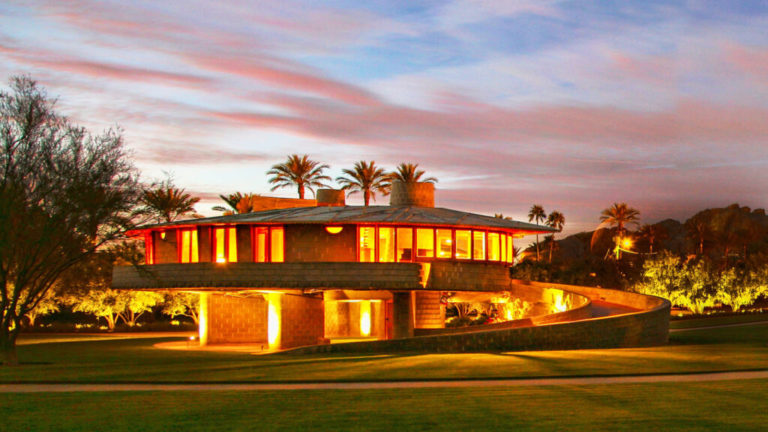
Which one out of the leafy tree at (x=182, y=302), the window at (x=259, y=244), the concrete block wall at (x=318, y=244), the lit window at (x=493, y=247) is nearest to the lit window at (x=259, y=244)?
the window at (x=259, y=244)

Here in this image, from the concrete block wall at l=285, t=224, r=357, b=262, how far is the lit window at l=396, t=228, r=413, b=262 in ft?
7.80

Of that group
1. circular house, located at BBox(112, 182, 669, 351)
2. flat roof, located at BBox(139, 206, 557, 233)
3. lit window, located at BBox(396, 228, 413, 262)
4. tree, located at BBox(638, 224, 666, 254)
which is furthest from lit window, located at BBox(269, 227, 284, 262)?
tree, located at BBox(638, 224, 666, 254)

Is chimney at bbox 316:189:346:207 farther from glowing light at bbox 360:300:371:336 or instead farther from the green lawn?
the green lawn

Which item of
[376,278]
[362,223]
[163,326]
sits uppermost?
[362,223]

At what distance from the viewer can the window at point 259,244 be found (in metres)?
45.2

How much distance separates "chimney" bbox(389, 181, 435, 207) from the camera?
53.2 meters

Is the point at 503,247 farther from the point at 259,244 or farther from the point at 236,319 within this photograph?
the point at 236,319

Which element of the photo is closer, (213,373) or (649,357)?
(213,373)

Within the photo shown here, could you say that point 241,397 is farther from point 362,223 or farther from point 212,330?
point 212,330

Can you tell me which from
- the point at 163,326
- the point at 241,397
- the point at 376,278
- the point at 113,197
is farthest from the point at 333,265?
the point at 163,326

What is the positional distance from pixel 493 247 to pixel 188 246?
17.4 m

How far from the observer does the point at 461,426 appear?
15.0 m

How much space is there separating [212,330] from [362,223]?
12619 millimetres

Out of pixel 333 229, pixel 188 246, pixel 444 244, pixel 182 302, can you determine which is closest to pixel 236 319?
pixel 188 246
